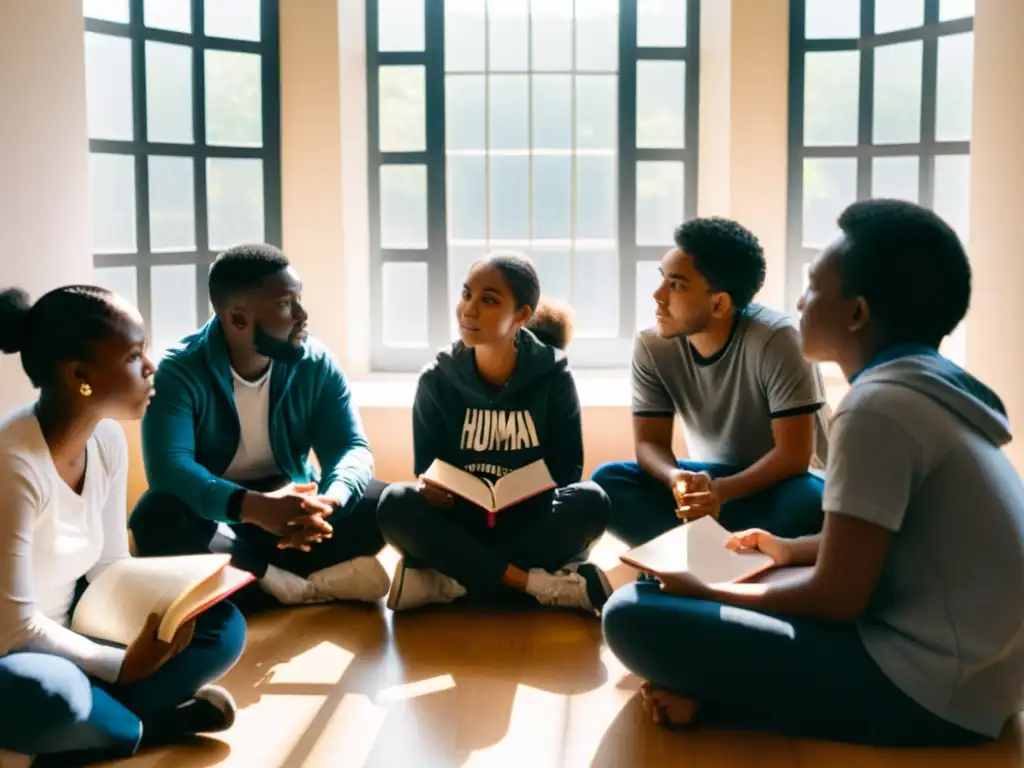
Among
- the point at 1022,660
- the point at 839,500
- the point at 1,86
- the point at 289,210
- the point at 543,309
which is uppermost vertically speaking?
the point at 1,86

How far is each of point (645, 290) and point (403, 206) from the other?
1.01m

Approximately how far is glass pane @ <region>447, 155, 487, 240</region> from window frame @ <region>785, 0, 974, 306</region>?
3.88ft

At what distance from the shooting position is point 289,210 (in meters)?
4.49

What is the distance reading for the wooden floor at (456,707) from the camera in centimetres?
220

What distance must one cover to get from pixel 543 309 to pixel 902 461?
1690mm

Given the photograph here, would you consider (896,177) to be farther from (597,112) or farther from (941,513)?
(941,513)

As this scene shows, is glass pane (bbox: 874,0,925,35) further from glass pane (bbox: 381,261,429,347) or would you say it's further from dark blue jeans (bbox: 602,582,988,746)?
dark blue jeans (bbox: 602,582,988,746)

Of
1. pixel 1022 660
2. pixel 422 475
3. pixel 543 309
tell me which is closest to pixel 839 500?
pixel 1022 660

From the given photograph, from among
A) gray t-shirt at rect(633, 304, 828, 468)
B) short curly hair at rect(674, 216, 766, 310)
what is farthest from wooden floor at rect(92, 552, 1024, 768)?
short curly hair at rect(674, 216, 766, 310)

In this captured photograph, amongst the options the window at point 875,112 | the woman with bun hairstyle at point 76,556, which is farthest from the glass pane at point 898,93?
the woman with bun hairstyle at point 76,556

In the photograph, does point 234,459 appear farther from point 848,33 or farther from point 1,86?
point 848,33

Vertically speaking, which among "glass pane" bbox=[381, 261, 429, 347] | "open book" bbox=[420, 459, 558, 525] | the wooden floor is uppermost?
"glass pane" bbox=[381, 261, 429, 347]

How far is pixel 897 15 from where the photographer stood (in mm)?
4359

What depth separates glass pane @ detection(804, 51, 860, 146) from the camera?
445 centimetres
